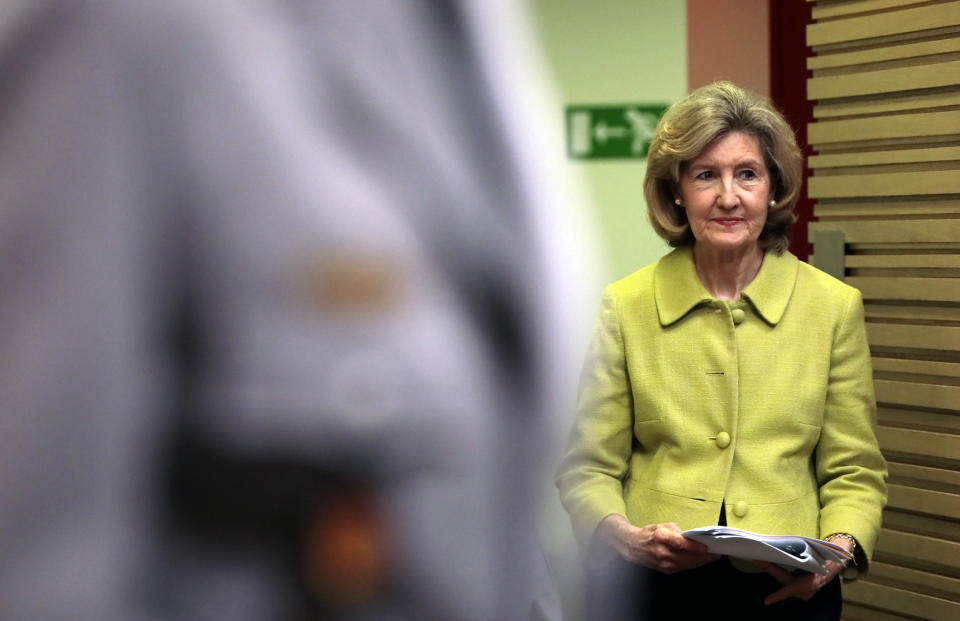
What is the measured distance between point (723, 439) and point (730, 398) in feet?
0.29

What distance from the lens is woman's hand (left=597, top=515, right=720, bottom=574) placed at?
238cm

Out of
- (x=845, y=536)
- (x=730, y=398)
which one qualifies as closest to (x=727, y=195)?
(x=730, y=398)

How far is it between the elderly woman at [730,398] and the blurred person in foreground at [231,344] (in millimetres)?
1885

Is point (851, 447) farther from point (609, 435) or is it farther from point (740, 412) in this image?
point (609, 435)

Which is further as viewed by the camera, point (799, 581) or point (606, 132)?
point (606, 132)

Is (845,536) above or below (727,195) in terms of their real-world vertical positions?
below

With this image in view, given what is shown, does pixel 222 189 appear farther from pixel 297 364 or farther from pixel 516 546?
pixel 516 546

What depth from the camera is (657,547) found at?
2408 millimetres

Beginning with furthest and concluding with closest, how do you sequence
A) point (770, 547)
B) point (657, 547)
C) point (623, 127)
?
point (623, 127)
point (657, 547)
point (770, 547)

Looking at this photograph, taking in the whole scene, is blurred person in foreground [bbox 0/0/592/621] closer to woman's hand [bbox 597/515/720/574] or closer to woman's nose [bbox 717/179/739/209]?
woman's hand [bbox 597/515/720/574]

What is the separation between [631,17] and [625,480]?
3114mm

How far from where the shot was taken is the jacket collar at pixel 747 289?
260 centimetres

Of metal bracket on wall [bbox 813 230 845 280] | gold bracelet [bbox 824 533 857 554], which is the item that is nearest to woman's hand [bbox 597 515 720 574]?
gold bracelet [bbox 824 533 857 554]

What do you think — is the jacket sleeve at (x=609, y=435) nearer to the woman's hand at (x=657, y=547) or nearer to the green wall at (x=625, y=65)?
the woman's hand at (x=657, y=547)
